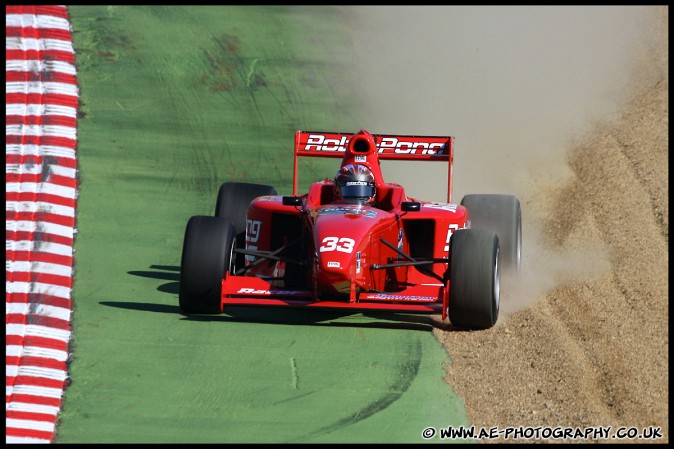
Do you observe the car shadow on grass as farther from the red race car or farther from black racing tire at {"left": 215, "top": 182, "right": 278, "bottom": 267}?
black racing tire at {"left": 215, "top": 182, "right": 278, "bottom": 267}

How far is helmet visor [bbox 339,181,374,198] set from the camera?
41.5ft

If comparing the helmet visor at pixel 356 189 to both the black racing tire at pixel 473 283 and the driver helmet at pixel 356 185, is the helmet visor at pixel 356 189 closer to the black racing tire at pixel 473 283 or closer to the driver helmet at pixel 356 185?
the driver helmet at pixel 356 185

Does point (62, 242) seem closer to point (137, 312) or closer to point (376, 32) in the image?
point (137, 312)

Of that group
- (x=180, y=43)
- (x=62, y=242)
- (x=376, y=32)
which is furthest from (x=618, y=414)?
(x=376, y=32)

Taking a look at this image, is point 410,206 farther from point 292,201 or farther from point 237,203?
point 237,203

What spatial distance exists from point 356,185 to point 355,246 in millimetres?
1503

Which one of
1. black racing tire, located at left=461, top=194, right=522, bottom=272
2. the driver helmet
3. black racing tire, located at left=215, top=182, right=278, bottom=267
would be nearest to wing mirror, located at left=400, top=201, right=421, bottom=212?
the driver helmet

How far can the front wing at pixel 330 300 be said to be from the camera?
11.4 m

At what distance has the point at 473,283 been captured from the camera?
11367 mm

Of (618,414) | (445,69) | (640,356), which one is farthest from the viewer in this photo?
(445,69)

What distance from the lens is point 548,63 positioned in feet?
79.9

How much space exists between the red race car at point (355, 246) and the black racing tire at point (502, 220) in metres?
0.01

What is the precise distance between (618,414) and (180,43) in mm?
14063

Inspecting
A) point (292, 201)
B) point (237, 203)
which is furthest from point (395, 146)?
point (237, 203)
